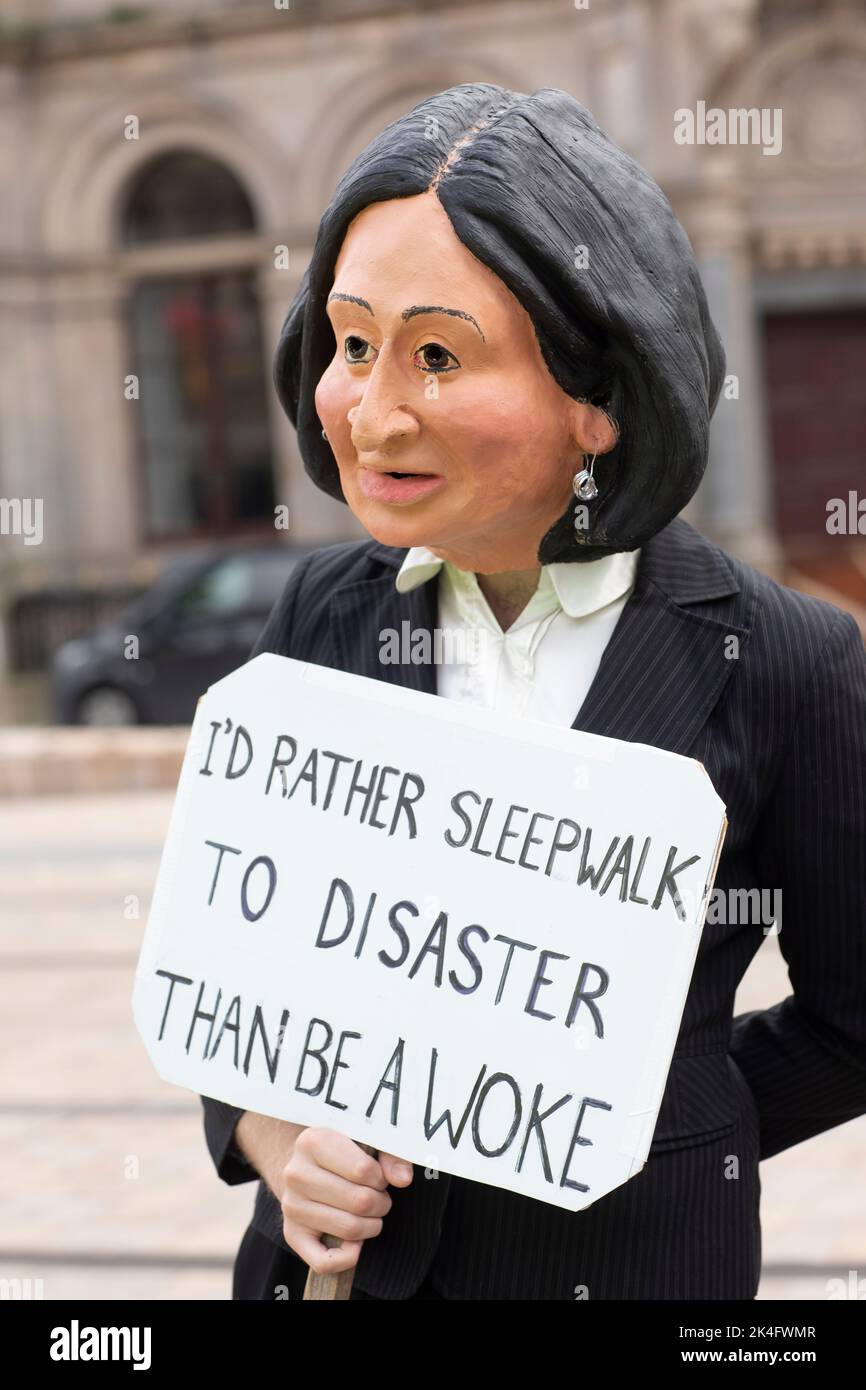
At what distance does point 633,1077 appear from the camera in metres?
1.46

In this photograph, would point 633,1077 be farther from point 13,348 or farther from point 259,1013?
point 13,348

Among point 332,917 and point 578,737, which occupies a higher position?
point 578,737

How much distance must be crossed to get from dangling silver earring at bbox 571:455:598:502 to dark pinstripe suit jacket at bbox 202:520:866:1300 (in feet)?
0.44

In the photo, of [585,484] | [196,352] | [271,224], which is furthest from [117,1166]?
[196,352]

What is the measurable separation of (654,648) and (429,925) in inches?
12.8

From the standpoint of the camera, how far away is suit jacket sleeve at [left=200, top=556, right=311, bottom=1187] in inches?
67.2

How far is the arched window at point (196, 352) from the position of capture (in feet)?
57.5

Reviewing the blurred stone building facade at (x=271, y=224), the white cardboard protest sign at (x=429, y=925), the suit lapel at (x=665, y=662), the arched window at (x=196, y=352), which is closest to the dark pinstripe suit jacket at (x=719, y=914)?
the suit lapel at (x=665, y=662)

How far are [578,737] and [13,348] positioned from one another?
55.2 feet

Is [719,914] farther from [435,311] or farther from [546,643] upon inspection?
[435,311]

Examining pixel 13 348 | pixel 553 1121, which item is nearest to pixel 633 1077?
pixel 553 1121

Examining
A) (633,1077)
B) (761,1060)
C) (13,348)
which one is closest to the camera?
(633,1077)

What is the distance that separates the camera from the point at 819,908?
64.4 inches
